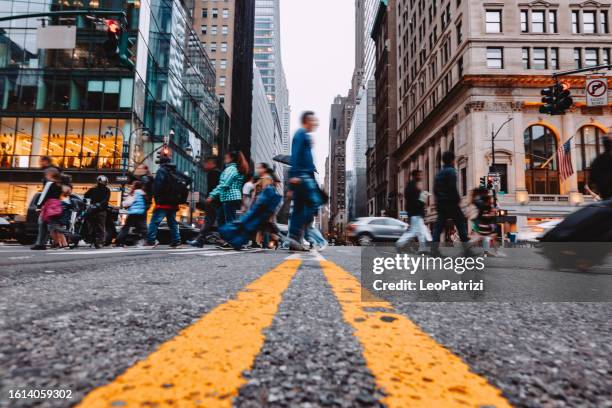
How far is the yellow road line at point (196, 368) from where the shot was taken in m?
0.78

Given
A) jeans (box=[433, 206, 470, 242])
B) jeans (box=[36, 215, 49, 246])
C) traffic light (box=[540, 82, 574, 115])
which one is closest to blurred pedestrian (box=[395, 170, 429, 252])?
jeans (box=[433, 206, 470, 242])

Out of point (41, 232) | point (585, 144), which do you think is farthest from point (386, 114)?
point (41, 232)

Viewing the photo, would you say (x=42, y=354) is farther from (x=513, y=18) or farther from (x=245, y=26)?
(x=245, y=26)

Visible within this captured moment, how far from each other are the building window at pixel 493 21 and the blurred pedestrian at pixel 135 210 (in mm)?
36508

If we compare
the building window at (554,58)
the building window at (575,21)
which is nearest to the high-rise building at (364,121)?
the building window at (575,21)

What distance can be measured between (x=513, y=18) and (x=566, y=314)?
41031 millimetres

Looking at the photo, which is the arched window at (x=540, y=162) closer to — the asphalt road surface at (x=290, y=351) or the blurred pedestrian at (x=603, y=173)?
the blurred pedestrian at (x=603, y=173)

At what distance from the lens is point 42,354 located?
1.06 metres

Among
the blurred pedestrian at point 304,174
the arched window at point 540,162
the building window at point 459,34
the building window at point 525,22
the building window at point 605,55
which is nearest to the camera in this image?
the blurred pedestrian at point 304,174

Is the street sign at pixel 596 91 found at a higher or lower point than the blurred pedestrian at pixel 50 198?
higher

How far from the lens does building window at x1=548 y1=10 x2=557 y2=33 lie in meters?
34.6

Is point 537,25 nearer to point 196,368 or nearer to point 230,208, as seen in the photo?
point 230,208

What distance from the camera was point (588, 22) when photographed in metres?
34.4

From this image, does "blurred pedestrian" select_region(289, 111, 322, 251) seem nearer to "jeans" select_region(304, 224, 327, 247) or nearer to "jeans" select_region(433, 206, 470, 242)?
"jeans" select_region(304, 224, 327, 247)
